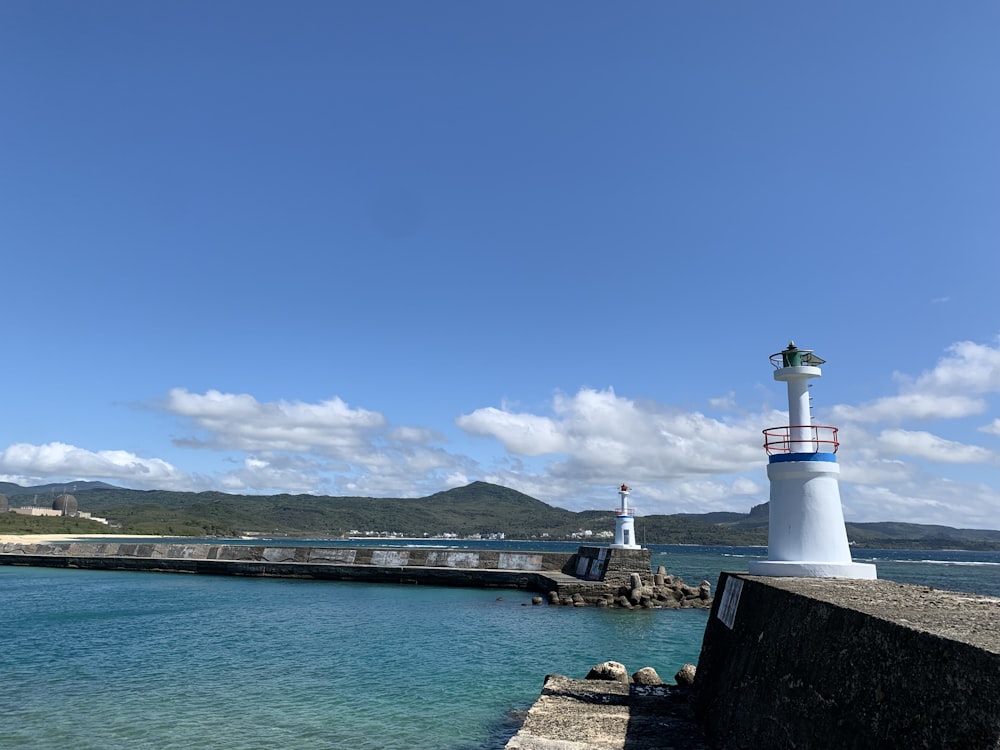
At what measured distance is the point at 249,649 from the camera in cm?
1766

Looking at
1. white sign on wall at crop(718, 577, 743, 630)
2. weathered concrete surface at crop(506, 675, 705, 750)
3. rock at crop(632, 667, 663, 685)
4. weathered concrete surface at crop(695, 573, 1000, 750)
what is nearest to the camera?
weathered concrete surface at crop(695, 573, 1000, 750)

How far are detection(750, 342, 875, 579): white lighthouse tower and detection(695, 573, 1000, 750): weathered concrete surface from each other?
4.32 ft

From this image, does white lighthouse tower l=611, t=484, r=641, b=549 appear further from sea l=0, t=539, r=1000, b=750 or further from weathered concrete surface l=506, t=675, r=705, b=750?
weathered concrete surface l=506, t=675, r=705, b=750

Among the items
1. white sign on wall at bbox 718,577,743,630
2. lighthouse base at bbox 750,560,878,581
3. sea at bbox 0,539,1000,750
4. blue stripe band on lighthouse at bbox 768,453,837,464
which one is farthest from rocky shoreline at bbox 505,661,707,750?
blue stripe band on lighthouse at bbox 768,453,837,464

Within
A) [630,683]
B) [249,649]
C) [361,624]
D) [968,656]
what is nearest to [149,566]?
[361,624]

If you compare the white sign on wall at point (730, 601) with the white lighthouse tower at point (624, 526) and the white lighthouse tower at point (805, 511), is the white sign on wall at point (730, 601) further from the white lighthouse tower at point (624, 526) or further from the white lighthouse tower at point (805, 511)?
the white lighthouse tower at point (624, 526)

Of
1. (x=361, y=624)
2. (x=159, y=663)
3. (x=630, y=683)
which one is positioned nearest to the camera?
(x=630, y=683)

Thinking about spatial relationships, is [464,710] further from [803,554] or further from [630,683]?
[803,554]

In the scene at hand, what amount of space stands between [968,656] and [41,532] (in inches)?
4989

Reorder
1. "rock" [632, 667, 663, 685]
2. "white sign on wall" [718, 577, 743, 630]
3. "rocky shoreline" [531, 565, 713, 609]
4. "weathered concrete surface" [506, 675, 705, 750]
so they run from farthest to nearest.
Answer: "rocky shoreline" [531, 565, 713, 609]
"rock" [632, 667, 663, 685]
"white sign on wall" [718, 577, 743, 630]
"weathered concrete surface" [506, 675, 705, 750]

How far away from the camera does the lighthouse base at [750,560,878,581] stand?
9461 mm

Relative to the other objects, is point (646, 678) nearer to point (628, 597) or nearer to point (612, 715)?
point (612, 715)

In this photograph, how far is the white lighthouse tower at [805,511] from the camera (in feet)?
31.7

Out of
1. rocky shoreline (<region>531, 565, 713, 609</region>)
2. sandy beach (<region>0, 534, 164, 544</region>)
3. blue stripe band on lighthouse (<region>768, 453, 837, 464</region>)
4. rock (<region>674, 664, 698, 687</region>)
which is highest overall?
blue stripe band on lighthouse (<region>768, 453, 837, 464</region>)
